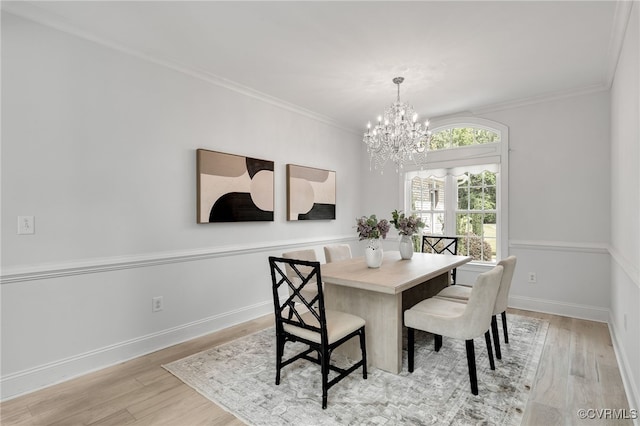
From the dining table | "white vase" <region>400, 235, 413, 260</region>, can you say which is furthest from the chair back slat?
the dining table

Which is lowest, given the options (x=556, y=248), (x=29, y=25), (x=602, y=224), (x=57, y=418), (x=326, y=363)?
(x=57, y=418)

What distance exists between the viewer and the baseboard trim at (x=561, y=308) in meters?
3.75

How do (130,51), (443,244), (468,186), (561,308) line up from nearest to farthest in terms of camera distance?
1. (130,51)
2. (561,308)
3. (443,244)
4. (468,186)

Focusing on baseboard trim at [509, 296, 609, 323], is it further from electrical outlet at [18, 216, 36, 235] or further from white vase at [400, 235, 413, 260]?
electrical outlet at [18, 216, 36, 235]

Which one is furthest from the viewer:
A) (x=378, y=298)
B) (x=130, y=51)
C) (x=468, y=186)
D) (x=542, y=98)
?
(x=468, y=186)

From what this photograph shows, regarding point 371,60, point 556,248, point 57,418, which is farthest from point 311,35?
point 556,248

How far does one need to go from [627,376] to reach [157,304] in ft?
12.2

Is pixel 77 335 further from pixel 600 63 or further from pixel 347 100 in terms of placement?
pixel 600 63

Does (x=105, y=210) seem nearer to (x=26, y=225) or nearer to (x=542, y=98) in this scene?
(x=26, y=225)

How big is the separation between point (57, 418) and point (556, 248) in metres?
4.95

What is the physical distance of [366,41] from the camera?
2719 millimetres

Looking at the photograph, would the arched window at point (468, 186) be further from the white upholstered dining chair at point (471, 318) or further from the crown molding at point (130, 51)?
the white upholstered dining chair at point (471, 318)

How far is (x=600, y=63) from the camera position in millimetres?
3184

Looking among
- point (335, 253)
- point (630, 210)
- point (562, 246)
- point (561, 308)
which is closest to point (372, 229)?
point (335, 253)
